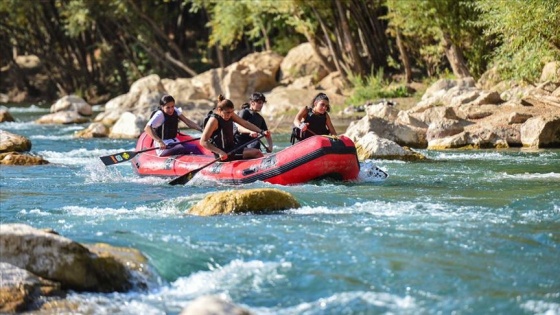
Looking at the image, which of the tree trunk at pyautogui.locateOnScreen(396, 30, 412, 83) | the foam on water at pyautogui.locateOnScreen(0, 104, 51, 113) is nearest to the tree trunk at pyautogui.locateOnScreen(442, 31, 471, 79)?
the tree trunk at pyautogui.locateOnScreen(396, 30, 412, 83)

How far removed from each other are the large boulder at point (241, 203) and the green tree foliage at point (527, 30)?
7402 mm

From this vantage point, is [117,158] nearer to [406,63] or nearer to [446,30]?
[446,30]

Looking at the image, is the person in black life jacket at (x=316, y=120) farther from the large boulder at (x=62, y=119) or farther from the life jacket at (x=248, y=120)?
the large boulder at (x=62, y=119)

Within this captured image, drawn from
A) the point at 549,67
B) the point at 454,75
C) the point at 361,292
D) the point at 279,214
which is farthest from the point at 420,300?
the point at 454,75

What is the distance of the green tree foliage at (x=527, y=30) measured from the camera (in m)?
16.3

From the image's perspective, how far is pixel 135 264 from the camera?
817 cm

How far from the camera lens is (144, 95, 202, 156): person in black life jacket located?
48.9 feet

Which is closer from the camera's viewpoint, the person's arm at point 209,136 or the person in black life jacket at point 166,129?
the person's arm at point 209,136

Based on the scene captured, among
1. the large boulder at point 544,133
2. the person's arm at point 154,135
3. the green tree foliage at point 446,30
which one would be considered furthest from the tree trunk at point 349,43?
the person's arm at point 154,135

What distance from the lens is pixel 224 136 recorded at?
13.9 m

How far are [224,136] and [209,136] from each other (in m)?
0.34

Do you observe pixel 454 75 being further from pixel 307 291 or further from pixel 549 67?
pixel 307 291

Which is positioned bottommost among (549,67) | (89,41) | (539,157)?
(539,157)

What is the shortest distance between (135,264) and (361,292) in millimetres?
1865
